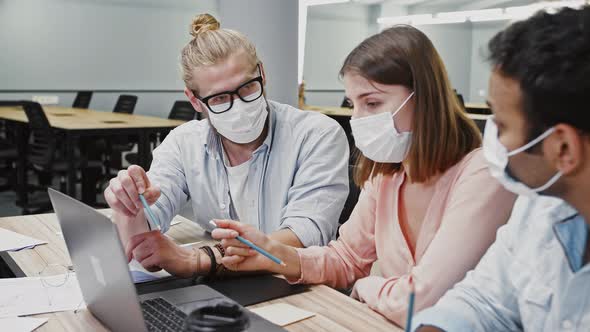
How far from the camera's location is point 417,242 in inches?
57.5

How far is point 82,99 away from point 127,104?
0.88m

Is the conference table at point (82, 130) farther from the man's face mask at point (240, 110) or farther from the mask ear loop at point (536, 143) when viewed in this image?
the mask ear loop at point (536, 143)

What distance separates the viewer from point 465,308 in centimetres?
108

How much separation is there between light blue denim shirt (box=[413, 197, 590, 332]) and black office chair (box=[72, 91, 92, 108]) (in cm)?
743

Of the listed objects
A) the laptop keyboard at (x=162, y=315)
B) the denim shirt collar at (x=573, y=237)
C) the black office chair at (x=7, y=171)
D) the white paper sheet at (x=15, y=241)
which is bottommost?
the black office chair at (x=7, y=171)

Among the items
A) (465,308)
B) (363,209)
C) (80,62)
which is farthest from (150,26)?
(465,308)

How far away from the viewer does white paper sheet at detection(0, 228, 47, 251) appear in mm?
1725

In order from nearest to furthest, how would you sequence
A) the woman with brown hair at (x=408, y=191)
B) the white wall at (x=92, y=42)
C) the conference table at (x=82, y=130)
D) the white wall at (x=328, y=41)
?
1. the woman with brown hair at (x=408, y=191)
2. the conference table at (x=82, y=130)
3. the white wall at (x=92, y=42)
4. the white wall at (x=328, y=41)

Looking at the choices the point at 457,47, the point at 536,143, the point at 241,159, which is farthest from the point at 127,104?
the point at 457,47

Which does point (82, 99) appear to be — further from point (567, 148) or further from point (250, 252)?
point (567, 148)

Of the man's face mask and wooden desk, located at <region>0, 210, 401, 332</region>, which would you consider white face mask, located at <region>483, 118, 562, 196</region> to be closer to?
wooden desk, located at <region>0, 210, 401, 332</region>

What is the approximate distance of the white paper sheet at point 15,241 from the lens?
172 centimetres

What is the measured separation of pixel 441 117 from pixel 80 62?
775cm

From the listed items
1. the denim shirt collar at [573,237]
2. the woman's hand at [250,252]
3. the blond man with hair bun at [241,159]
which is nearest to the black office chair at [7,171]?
the blond man with hair bun at [241,159]
